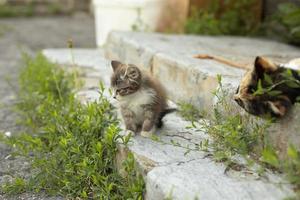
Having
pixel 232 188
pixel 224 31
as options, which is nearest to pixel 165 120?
pixel 232 188

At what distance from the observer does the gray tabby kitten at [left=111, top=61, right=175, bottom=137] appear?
303 centimetres

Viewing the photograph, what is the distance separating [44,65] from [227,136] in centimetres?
314

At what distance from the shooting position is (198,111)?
3559 mm

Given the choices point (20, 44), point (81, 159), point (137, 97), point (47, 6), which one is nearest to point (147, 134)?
point (137, 97)

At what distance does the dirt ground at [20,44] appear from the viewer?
3506 mm

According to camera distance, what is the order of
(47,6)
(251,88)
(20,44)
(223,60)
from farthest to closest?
(47,6), (20,44), (223,60), (251,88)

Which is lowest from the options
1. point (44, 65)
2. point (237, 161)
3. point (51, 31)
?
point (51, 31)

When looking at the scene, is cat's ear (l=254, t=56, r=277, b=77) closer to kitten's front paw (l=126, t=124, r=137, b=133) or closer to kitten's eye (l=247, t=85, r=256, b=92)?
kitten's eye (l=247, t=85, r=256, b=92)

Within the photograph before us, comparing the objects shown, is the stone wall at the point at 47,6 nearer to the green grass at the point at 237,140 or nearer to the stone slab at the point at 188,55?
the stone slab at the point at 188,55

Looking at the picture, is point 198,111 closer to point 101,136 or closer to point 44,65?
point 101,136

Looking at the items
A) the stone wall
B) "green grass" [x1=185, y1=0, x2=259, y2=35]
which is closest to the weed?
"green grass" [x1=185, y1=0, x2=259, y2=35]

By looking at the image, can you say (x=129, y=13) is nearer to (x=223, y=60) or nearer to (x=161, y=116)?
(x=223, y=60)

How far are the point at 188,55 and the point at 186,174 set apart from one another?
190 centimetres

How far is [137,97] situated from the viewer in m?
3.09
